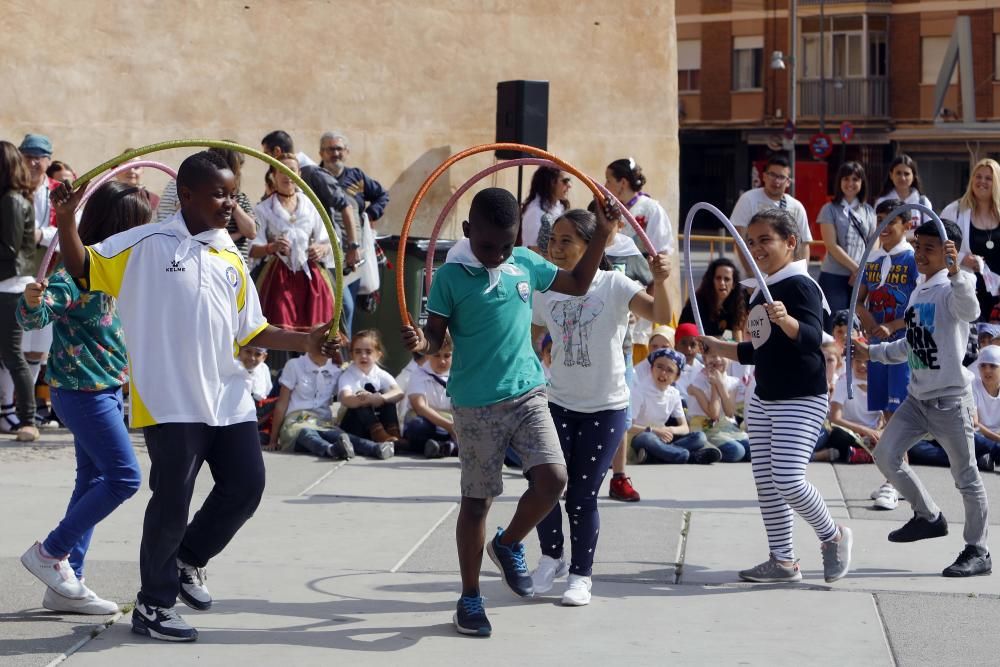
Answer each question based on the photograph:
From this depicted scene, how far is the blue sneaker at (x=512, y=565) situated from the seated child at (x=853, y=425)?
422 centimetres

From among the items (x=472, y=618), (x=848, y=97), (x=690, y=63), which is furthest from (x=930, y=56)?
(x=472, y=618)

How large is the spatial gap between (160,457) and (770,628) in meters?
2.39

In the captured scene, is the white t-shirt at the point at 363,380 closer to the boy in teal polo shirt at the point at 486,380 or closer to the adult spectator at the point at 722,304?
the adult spectator at the point at 722,304

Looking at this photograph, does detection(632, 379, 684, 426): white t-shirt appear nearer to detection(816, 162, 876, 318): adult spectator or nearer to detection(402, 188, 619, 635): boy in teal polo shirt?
detection(816, 162, 876, 318): adult spectator

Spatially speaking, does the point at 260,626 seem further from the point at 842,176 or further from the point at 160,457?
A: the point at 842,176

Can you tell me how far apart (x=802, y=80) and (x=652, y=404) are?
4043cm

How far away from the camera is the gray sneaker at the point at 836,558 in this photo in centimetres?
627

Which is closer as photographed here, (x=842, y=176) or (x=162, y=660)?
(x=162, y=660)

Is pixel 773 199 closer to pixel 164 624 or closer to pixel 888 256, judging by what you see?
pixel 888 256

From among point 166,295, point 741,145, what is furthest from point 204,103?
point 741,145

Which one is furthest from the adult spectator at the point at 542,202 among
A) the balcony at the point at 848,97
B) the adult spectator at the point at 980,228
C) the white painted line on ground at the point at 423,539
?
the balcony at the point at 848,97

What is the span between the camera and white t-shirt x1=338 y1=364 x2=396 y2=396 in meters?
9.91

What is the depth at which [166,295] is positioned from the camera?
5109mm

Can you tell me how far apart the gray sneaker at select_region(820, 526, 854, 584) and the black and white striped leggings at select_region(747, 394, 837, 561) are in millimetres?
42
